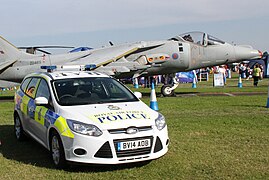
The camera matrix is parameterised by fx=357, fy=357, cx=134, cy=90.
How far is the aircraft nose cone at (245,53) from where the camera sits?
17392 mm

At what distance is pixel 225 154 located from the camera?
627 cm

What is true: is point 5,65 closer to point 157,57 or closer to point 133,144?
point 157,57

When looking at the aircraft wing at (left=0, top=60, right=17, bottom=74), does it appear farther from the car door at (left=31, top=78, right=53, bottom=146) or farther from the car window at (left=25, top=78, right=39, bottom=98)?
the car door at (left=31, top=78, right=53, bottom=146)

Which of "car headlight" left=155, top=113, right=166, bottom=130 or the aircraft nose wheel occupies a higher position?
"car headlight" left=155, top=113, right=166, bottom=130

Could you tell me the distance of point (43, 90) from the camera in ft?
22.2

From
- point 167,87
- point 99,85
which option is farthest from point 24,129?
point 167,87

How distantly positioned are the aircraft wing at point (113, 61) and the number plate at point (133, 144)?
1063 cm

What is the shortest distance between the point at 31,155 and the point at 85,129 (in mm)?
1918

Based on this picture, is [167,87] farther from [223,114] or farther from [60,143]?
[60,143]

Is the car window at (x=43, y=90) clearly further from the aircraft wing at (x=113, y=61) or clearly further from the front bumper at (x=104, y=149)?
the aircraft wing at (x=113, y=61)

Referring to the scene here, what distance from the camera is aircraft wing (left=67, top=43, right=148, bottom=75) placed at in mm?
16094

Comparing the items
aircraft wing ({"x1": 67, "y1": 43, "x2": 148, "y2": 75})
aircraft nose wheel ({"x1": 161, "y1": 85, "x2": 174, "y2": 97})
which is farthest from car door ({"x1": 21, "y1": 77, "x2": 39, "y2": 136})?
aircraft nose wheel ({"x1": 161, "y1": 85, "x2": 174, "y2": 97})

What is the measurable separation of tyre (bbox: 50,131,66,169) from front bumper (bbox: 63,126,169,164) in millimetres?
133

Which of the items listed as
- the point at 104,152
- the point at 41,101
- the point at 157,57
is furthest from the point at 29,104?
the point at 157,57
